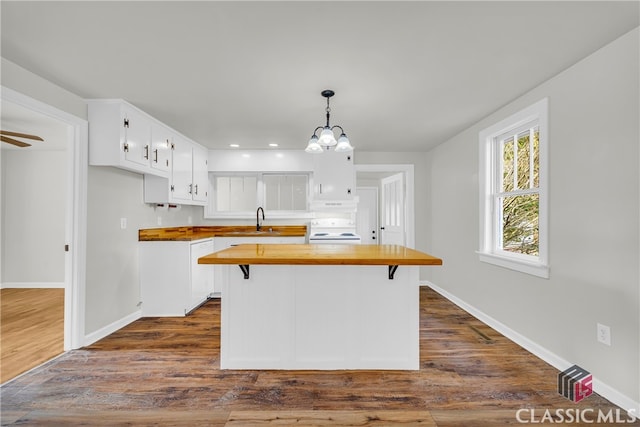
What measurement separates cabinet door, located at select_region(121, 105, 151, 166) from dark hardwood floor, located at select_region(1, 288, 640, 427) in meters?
1.73

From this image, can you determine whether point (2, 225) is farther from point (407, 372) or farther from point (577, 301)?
point (577, 301)

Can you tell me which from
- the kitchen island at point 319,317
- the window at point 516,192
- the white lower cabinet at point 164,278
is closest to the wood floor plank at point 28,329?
the white lower cabinet at point 164,278

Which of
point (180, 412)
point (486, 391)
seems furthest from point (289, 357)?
point (486, 391)

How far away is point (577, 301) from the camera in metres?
2.10

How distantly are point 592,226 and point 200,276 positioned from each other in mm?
3796

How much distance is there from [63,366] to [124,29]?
2391mm

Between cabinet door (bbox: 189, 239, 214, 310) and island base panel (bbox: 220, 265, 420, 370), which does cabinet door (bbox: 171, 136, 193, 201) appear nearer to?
cabinet door (bbox: 189, 239, 214, 310)

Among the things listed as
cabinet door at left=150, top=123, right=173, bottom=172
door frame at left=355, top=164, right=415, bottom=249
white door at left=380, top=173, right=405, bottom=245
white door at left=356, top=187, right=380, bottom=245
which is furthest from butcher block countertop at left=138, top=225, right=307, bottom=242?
white door at left=356, top=187, right=380, bottom=245

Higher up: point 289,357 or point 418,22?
point 418,22

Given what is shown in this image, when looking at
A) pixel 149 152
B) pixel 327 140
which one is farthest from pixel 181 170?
pixel 327 140

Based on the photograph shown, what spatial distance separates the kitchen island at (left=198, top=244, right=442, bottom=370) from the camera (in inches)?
88.0

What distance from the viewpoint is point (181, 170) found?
3902 mm

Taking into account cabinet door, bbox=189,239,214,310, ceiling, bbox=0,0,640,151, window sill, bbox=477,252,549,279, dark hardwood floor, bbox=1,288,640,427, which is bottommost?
dark hardwood floor, bbox=1,288,640,427

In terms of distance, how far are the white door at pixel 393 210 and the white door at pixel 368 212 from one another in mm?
1248
